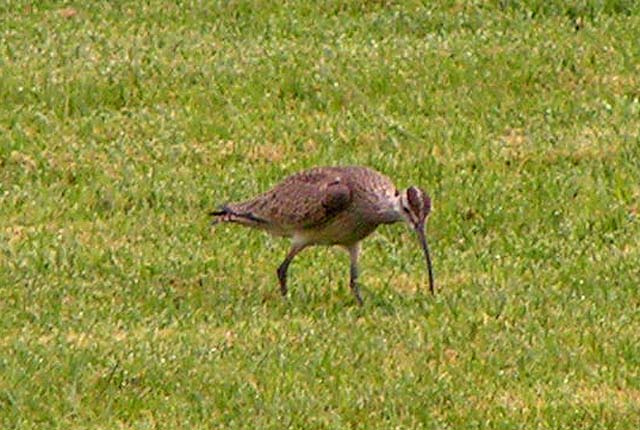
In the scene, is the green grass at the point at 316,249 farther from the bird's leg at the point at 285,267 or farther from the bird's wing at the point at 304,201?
the bird's wing at the point at 304,201

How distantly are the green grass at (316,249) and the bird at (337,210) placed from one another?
28 centimetres

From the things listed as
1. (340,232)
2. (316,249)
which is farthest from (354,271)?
(316,249)

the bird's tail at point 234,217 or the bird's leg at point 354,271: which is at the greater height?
the bird's tail at point 234,217

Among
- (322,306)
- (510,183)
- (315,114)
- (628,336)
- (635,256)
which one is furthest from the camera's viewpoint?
(315,114)

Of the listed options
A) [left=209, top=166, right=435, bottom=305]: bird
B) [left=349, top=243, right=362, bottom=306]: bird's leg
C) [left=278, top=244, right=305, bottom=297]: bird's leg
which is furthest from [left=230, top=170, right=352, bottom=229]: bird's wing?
[left=349, top=243, right=362, bottom=306]: bird's leg

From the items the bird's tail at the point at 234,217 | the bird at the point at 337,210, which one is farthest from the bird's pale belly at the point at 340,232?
the bird's tail at the point at 234,217

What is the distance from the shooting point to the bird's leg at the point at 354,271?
12100mm

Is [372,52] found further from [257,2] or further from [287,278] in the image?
[287,278]

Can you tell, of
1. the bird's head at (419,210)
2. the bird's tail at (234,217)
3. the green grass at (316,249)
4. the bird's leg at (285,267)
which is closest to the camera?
the green grass at (316,249)

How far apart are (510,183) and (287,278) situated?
267 cm

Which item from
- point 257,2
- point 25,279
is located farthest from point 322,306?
point 257,2

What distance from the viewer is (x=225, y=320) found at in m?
11.6

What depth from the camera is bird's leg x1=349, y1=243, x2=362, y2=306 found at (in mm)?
12100

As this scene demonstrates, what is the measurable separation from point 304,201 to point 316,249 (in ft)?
4.62
